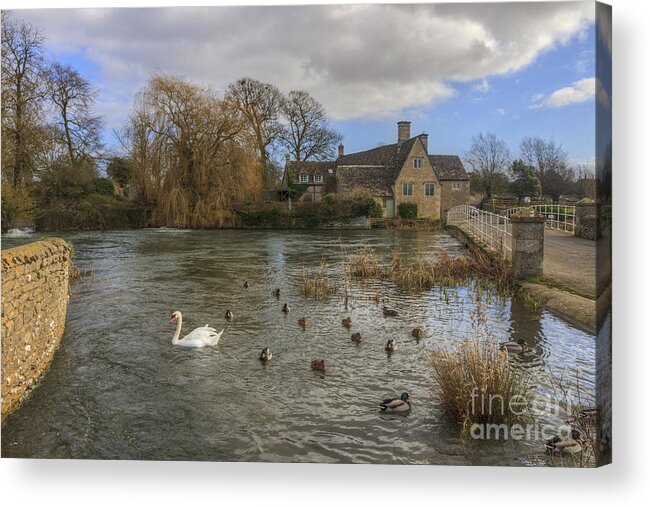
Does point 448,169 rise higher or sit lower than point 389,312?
higher

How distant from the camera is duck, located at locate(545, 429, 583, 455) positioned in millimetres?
3463

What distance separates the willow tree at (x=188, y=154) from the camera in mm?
5711

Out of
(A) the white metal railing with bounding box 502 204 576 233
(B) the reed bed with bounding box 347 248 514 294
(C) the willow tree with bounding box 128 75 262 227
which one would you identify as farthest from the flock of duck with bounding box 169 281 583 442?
(A) the white metal railing with bounding box 502 204 576 233

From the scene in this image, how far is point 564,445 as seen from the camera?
11.4 ft

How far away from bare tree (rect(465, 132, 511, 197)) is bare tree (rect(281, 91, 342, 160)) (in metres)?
1.48

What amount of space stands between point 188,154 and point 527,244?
5.20 m

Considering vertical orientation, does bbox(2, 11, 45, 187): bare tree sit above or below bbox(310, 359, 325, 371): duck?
above

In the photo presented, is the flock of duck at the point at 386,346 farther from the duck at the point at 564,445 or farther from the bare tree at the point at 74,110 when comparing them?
the bare tree at the point at 74,110

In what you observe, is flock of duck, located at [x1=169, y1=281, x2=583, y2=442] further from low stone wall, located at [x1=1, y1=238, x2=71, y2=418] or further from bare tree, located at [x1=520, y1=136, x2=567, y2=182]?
bare tree, located at [x1=520, y1=136, x2=567, y2=182]

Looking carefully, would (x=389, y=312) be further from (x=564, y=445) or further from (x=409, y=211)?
(x=409, y=211)

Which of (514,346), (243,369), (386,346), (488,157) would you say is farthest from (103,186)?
(514,346)

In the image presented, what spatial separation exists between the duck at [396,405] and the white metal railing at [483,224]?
422 cm

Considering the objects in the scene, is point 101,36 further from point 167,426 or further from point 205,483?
point 205,483

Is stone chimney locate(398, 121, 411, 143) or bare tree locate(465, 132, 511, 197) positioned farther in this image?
stone chimney locate(398, 121, 411, 143)
